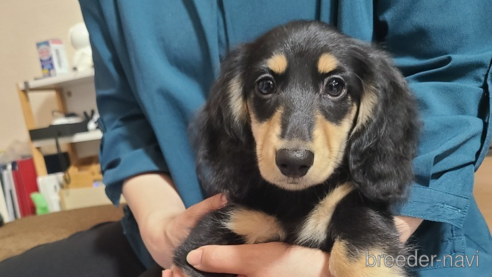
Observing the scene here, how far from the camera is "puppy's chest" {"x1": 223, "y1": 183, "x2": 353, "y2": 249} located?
716 millimetres

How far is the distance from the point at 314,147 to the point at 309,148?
1cm

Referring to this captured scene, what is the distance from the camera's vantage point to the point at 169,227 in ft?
3.09

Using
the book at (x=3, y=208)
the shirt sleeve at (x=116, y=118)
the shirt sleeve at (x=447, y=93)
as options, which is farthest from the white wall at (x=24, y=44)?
the shirt sleeve at (x=447, y=93)

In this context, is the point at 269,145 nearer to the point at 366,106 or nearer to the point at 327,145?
the point at 327,145

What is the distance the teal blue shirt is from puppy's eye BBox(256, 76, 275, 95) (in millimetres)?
220

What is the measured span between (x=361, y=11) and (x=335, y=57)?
0.19 metres

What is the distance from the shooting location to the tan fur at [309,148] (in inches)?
24.6

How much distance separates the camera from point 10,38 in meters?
2.86

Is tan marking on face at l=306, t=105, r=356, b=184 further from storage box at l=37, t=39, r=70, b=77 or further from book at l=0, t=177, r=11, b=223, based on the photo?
book at l=0, t=177, r=11, b=223

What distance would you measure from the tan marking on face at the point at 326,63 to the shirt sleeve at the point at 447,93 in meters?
0.22

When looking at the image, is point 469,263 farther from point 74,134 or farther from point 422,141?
point 74,134

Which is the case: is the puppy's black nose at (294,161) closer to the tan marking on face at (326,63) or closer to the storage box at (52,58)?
the tan marking on face at (326,63)

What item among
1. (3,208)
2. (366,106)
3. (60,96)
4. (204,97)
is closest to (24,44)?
(60,96)

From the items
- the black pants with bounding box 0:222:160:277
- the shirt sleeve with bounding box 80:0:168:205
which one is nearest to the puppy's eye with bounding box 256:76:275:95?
the shirt sleeve with bounding box 80:0:168:205
